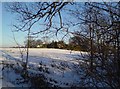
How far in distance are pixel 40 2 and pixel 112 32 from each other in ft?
9.07

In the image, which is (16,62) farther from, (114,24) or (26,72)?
(114,24)

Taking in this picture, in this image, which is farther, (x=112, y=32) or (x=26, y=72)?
(x=26, y=72)

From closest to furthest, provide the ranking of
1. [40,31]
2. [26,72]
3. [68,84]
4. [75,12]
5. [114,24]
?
[114,24] < [75,12] < [40,31] < [68,84] < [26,72]

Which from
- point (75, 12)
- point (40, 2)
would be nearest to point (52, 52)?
point (40, 2)

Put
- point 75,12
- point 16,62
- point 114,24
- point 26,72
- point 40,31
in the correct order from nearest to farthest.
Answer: point 114,24, point 75,12, point 40,31, point 26,72, point 16,62

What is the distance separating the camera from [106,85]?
5012mm

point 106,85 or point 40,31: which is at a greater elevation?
point 40,31

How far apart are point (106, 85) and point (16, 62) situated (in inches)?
286

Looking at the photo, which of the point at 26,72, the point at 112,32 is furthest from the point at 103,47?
the point at 26,72

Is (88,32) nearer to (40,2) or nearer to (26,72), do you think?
(40,2)

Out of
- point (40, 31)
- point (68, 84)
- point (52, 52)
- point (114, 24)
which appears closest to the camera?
point (114, 24)

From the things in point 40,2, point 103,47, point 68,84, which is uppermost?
point 40,2

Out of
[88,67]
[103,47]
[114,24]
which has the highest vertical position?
[114,24]

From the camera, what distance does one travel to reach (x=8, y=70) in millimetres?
10953
